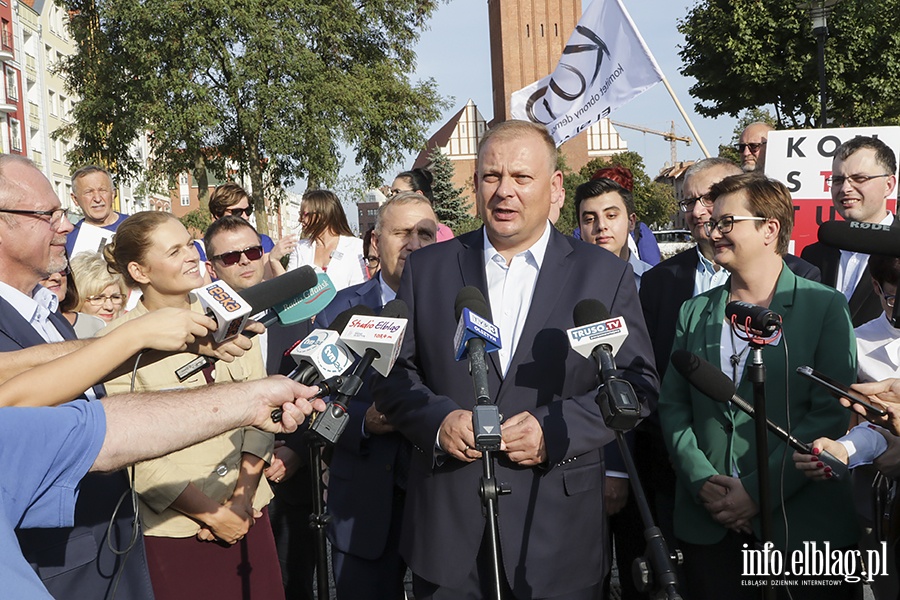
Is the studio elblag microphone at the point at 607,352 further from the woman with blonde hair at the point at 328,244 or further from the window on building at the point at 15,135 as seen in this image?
the window on building at the point at 15,135

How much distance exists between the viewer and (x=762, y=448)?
310 cm

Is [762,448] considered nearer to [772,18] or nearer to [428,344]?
[428,344]

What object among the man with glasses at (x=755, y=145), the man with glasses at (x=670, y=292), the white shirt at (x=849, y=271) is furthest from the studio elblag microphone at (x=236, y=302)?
the man with glasses at (x=755, y=145)

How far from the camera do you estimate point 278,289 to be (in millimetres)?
2947

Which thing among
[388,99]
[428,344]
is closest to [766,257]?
[428,344]

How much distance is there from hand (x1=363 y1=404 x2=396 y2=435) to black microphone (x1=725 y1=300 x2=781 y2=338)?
61.7 inches

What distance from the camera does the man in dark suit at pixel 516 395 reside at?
3.35 meters

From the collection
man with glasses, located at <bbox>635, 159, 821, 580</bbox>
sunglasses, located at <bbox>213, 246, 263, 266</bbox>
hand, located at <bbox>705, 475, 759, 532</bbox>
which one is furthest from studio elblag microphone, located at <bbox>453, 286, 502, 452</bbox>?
sunglasses, located at <bbox>213, 246, 263, 266</bbox>

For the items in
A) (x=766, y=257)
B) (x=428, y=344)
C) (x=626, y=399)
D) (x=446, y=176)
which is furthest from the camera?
(x=446, y=176)

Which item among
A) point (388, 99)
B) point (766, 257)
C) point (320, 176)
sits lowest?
point (766, 257)

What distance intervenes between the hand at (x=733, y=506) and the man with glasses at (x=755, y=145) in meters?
4.81

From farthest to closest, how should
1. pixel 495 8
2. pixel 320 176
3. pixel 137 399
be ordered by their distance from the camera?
pixel 495 8 → pixel 320 176 → pixel 137 399

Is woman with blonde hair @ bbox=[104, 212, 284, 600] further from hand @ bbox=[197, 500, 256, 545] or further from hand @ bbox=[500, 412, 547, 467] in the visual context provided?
hand @ bbox=[500, 412, 547, 467]

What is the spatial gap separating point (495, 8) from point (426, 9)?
4956 centimetres
